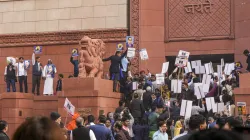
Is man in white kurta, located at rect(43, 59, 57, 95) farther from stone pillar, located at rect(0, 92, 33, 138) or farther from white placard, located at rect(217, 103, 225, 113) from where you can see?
white placard, located at rect(217, 103, 225, 113)

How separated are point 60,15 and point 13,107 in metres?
7.75

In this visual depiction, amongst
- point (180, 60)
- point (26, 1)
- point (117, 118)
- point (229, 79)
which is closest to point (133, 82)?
point (180, 60)

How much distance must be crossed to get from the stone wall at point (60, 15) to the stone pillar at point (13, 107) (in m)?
6.72

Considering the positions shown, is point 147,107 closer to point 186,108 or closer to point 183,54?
point 186,108

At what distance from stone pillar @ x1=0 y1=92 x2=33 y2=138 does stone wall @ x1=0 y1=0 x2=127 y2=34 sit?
6.72 metres

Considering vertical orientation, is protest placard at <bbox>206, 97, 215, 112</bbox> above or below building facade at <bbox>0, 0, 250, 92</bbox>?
below

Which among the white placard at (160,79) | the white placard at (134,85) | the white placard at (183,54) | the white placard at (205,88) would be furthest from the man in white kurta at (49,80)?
the white placard at (205,88)

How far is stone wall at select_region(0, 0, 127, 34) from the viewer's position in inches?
1020

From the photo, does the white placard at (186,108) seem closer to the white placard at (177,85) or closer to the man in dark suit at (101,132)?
the white placard at (177,85)

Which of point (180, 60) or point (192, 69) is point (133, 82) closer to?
point (180, 60)

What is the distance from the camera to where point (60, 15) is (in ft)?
88.0

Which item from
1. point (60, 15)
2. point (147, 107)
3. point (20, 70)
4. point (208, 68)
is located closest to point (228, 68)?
point (208, 68)

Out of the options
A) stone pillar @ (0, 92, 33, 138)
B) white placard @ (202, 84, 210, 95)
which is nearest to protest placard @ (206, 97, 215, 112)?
white placard @ (202, 84, 210, 95)

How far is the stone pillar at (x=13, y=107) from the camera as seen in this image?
20.0m
